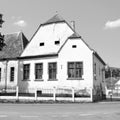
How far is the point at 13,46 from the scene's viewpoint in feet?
119

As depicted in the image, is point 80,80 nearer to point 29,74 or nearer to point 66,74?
point 66,74

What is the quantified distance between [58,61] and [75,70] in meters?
2.63

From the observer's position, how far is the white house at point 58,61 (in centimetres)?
→ 2894

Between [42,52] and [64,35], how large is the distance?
12.4 ft

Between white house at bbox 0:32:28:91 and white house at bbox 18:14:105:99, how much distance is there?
935mm

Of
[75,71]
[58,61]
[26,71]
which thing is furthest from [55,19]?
[75,71]

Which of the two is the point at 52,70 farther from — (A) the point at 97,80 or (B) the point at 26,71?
(A) the point at 97,80

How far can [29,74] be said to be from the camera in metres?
33.2

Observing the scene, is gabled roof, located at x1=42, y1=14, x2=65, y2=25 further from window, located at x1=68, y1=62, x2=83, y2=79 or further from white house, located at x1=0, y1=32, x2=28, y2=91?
window, located at x1=68, y1=62, x2=83, y2=79

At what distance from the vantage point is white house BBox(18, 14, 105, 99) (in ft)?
94.9
